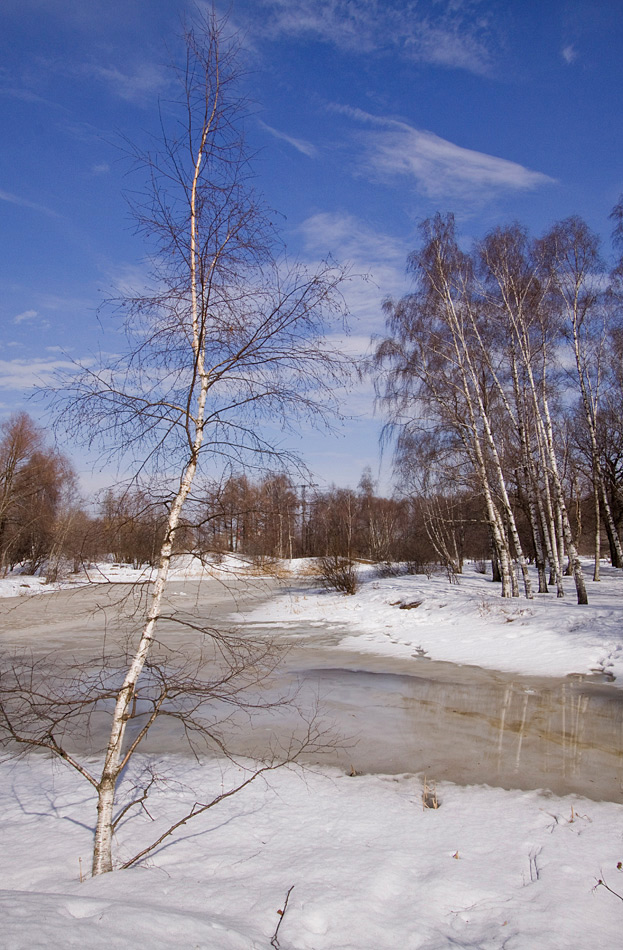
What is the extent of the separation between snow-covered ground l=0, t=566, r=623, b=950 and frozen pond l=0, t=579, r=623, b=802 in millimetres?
526

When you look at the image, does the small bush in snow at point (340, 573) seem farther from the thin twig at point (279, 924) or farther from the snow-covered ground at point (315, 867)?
the thin twig at point (279, 924)

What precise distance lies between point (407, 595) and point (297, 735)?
38.4ft

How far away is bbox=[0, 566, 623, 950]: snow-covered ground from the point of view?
2.65 metres

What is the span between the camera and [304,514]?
3715mm

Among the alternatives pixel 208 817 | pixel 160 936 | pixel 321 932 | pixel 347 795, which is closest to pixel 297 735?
pixel 347 795

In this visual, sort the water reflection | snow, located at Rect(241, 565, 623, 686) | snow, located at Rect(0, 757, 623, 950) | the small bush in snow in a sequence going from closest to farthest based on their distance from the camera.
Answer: snow, located at Rect(0, 757, 623, 950) → the water reflection → snow, located at Rect(241, 565, 623, 686) → the small bush in snow

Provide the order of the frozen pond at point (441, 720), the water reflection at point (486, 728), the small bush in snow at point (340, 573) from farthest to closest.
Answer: the small bush in snow at point (340, 573) → the water reflection at point (486, 728) → the frozen pond at point (441, 720)

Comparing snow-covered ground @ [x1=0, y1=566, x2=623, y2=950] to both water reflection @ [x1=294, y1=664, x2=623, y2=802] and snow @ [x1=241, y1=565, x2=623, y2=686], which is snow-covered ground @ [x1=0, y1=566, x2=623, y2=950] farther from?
snow @ [x1=241, y1=565, x2=623, y2=686]

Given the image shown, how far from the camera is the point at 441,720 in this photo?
720 cm

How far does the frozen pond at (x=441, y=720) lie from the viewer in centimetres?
528

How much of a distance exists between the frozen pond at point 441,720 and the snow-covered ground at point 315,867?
526mm

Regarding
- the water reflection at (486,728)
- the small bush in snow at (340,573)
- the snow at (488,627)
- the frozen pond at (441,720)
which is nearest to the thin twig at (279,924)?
the frozen pond at (441,720)

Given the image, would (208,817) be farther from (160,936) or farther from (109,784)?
(160,936)

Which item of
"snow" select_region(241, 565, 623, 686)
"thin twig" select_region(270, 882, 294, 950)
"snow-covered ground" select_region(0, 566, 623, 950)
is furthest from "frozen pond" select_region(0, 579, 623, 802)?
"thin twig" select_region(270, 882, 294, 950)
